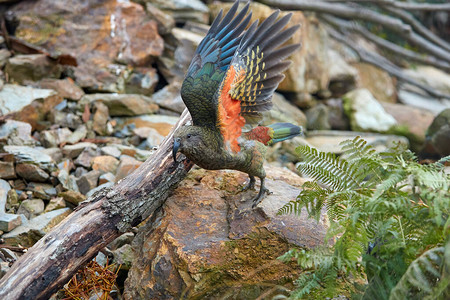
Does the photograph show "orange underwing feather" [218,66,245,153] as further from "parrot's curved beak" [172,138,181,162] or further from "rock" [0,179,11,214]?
"rock" [0,179,11,214]

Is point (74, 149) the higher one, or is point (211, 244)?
point (211, 244)

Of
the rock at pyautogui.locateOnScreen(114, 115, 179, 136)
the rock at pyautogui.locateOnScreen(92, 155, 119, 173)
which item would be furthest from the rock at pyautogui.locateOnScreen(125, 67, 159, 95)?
the rock at pyautogui.locateOnScreen(92, 155, 119, 173)

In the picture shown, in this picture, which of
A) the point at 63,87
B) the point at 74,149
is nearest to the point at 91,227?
the point at 74,149

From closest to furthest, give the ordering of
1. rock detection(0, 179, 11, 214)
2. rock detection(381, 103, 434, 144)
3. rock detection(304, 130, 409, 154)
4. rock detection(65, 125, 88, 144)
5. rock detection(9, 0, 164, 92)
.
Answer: rock detection(0, 179, 11, 214) → rock detection(65, 125, 88, 144) → rock detection(9, 0, 164, 92) → rock detection(304, 130, 409, 154) → rock detection(381, 103, 434, 144)

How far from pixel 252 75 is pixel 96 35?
3391 millimetres

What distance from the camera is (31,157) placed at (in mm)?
4148

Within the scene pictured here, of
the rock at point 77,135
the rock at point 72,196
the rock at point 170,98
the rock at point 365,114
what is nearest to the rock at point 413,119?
the rock at point 365,114

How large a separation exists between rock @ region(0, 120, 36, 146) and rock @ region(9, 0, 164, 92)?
3.89ft

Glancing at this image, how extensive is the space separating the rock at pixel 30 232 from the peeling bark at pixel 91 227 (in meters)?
0.60

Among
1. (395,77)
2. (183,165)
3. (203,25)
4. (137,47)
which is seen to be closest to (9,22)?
(137,47)

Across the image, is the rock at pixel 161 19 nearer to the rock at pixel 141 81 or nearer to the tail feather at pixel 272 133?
the rock at pixel 141 81

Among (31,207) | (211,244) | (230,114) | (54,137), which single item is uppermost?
(230,114)

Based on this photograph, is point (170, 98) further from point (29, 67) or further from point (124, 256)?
point (124, 256)

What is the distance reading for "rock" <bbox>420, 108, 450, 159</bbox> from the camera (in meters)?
6.22
